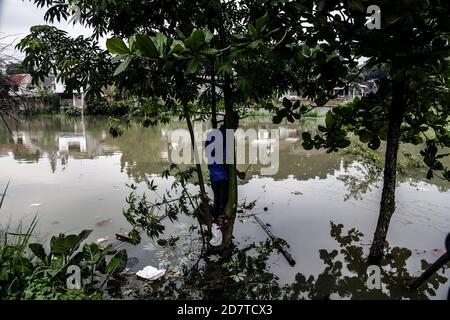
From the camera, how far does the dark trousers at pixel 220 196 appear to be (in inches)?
146

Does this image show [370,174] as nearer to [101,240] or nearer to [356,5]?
[101,240]

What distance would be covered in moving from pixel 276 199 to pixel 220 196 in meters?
2.24

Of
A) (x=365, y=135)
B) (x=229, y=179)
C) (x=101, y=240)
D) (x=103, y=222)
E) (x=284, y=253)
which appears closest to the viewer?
(x=365, y=135)

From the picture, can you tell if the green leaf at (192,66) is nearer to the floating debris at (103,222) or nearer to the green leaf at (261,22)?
the green leaf at (261,22)

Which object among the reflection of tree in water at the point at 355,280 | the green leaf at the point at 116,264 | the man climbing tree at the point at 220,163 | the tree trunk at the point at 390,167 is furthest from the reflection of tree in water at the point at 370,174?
the green leaf at the point at 116,264

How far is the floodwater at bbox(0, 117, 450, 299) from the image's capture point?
4141 mm

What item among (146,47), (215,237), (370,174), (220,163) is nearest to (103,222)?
(215,237)

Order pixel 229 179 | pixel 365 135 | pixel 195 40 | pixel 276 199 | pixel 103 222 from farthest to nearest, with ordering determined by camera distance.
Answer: pixel 276 199, pixel 103 222, pixel 229 179, pixel 365 135, pixel 195 40

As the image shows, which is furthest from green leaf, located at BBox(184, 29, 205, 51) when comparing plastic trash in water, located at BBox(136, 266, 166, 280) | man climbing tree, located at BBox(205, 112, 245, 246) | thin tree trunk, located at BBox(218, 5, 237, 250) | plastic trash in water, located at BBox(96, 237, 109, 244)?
plastic trash in water, located at BBox(96, 237, 109, 244)

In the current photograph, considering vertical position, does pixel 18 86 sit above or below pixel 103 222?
above

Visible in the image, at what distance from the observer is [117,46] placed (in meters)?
1.88

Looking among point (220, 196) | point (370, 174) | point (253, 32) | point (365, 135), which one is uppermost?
point (253, 32)

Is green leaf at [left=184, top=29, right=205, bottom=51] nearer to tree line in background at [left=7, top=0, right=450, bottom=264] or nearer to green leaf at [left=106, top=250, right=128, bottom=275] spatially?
tree line in background at [left=7, top=0, right=450, bottom=264]
